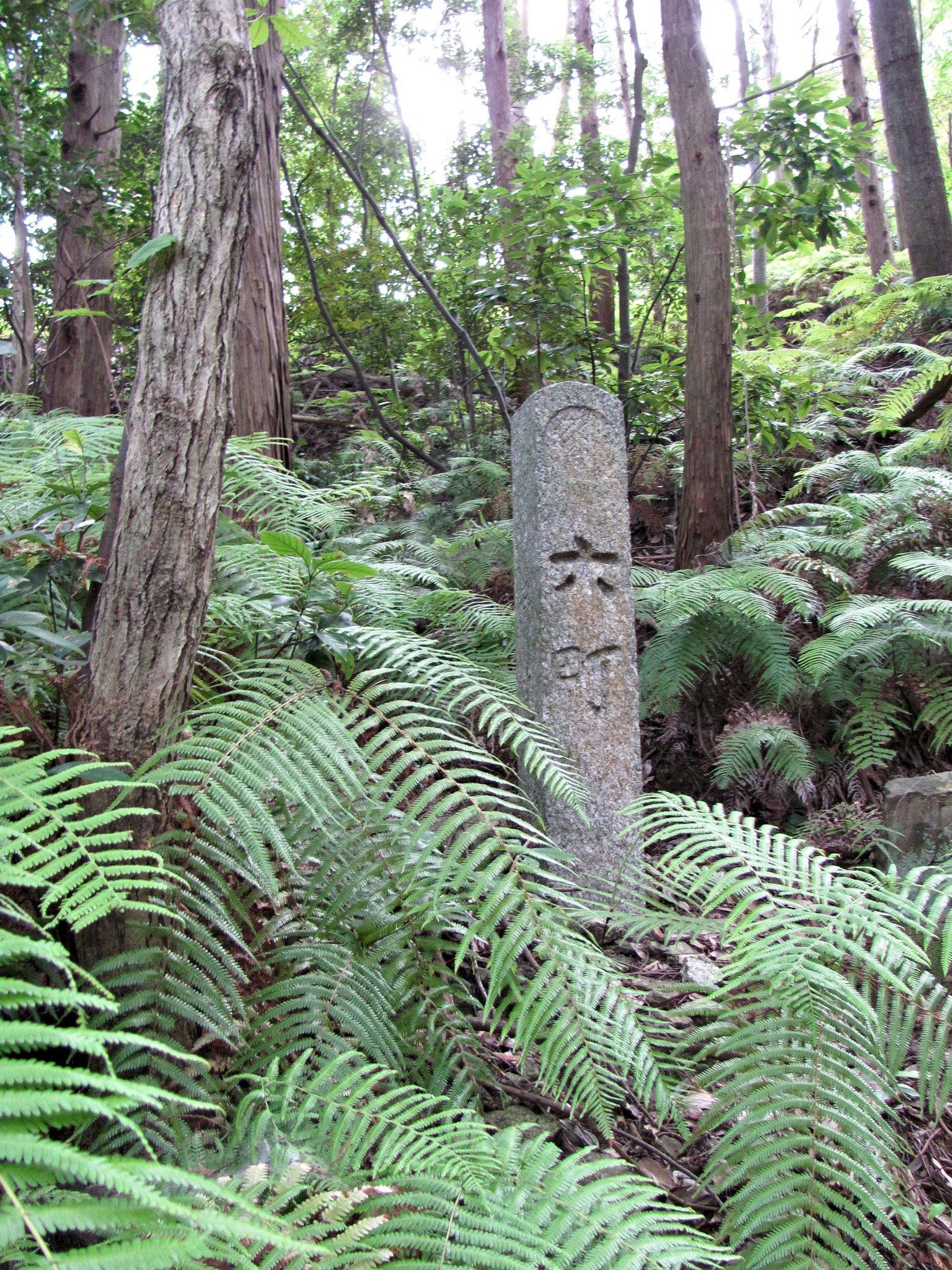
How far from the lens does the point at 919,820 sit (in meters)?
2.90

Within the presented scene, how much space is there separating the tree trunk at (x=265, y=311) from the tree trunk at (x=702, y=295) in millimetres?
2387

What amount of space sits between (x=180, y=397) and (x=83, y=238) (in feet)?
22.8

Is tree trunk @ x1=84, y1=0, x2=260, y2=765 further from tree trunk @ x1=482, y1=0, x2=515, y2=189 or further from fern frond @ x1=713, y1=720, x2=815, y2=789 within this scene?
tree trunk @ x1=482, y1=0, x2=515, y2=189

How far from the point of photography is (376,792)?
70.1 inches

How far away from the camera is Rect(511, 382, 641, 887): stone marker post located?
292 cm

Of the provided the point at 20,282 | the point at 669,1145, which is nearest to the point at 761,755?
the point at 669,1145

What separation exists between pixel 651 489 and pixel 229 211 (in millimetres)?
4604

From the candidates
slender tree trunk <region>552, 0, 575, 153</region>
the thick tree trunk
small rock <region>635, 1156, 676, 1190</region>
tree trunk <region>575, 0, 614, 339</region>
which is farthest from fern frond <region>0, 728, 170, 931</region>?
the thick tree trunk

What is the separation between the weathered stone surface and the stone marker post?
0.97m

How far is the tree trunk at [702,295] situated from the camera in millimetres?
4723

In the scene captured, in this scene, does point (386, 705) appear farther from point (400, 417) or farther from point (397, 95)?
point (397, 95)

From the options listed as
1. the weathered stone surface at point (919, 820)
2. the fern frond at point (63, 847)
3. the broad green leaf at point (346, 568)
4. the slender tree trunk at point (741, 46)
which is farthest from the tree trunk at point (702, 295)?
the slender tree trunk at point (741, 46)

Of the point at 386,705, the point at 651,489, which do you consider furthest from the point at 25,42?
the point at 386,705

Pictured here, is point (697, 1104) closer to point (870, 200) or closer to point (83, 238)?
point (83, 238)
